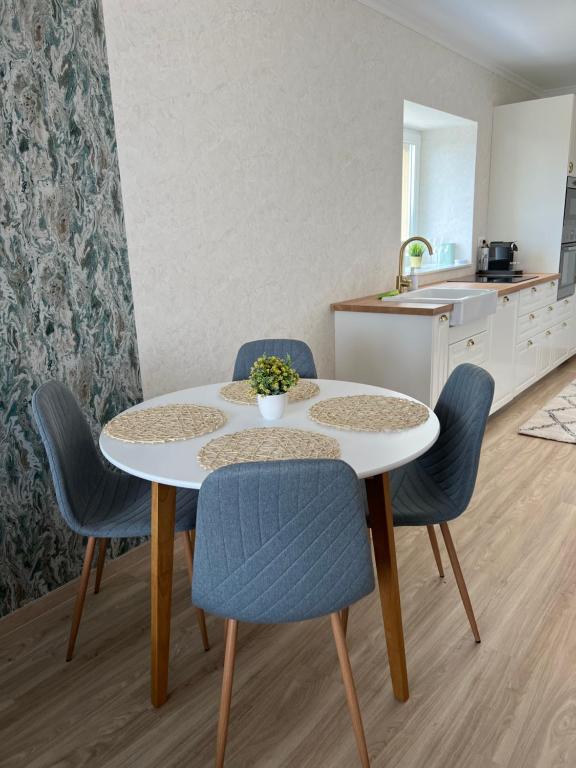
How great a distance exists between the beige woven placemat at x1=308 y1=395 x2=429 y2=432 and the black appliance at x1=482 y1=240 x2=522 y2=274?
3.27 meters

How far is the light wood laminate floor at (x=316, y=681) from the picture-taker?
59.5 inches

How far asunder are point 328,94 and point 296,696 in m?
2.84

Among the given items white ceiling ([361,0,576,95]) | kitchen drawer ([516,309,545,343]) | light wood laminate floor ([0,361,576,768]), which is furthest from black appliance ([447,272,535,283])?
light wood laminate floor ([0,361,576,768])

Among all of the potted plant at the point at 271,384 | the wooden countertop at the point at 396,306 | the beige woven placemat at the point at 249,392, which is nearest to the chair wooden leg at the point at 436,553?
the beige woven placemat at the point at 249,392

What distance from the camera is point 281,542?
1224 millimetres

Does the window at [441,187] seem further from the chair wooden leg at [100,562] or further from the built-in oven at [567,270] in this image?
the chair wooden leg at [100,562]

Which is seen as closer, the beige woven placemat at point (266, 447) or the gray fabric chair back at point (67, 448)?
the beige woven placemat at point (266, 447)

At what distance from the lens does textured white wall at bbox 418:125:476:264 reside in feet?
15.4

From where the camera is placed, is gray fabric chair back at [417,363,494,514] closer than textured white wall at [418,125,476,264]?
Yes

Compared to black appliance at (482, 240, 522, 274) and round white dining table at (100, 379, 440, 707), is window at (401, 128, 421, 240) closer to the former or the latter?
black appliance at (482, 240, 522, 274)

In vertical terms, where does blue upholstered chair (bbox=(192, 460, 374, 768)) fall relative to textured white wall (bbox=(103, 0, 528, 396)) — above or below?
below

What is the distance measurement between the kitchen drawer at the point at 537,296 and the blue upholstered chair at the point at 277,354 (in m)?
2.36

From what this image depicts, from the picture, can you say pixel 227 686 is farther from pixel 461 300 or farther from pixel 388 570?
pixel 461 300

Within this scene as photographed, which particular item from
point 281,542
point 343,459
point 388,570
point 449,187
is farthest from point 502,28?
point 281,542
